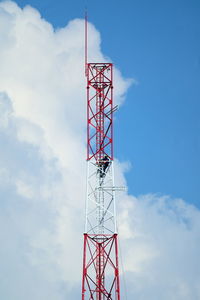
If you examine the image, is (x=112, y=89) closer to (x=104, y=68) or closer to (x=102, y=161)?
(x=104, y=68)

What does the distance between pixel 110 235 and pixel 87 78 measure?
61.3 ft

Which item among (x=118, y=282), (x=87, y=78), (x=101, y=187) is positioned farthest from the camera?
(x=87, y=78)

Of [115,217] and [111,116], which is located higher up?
[111,116]

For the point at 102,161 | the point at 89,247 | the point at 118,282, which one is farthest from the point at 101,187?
the point at 118,282

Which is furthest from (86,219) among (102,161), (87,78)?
(87,78)

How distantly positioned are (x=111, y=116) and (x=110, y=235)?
13.9 metres

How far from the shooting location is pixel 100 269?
5528 cm

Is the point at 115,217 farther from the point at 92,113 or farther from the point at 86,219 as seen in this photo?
the point at 92,113

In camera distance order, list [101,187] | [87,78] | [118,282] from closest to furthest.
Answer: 1. [118,282]
2. [101,187]
3. [87,78]

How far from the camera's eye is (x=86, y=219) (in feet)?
186

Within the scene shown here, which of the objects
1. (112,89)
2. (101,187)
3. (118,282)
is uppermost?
(112,89)

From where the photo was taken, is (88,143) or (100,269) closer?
(100,269)

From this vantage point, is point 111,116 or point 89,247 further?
point 111,116

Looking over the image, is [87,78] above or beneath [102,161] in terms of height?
above
